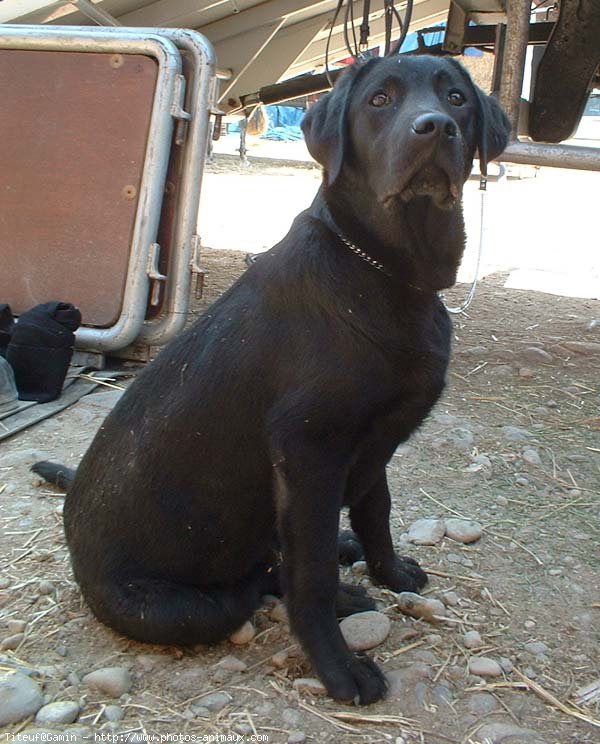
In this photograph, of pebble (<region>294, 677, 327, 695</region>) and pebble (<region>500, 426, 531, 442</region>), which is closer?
pebble (<region>294, 677, 327, 695</region>)

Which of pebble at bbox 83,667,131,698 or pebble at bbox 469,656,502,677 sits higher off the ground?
pebble at bbox 469,656,502,677

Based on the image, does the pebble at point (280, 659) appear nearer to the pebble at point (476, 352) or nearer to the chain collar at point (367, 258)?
the chain collar at point (367, 258)

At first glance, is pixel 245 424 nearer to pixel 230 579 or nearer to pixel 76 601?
pixel 230 579

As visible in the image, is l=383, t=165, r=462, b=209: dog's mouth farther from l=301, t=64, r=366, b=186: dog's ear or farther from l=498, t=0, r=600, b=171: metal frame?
l=498, t=0, r=600, b=171: metal frame

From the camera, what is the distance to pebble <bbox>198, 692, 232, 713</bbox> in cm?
202

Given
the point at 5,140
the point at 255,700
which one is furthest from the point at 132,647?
the point at 5,140

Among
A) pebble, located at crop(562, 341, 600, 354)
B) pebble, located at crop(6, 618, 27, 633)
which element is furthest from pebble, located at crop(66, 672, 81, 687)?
pebble, located at crop(562, 341, 600, 354)

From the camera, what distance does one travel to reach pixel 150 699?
204 centimetres

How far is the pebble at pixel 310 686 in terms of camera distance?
6.87 feet

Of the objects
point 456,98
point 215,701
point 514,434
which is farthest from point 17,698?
point 514,434

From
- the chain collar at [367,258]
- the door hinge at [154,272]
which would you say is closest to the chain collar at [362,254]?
the chain collar at [367,258]

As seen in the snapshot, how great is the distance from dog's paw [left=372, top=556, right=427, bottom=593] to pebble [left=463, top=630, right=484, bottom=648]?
26 cm

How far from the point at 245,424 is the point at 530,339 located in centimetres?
339

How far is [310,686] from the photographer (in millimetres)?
2102
